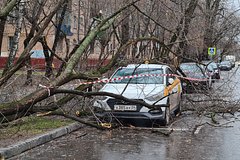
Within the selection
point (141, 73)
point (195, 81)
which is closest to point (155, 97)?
point (141, 73)

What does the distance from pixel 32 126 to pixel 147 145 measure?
2.66m

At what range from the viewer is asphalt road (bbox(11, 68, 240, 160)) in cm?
728

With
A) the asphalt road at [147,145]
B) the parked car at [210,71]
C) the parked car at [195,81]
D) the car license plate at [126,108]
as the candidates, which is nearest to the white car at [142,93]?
the car license plate at [126,108]

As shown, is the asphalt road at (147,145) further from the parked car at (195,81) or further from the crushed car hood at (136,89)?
the parked car at (195,81)

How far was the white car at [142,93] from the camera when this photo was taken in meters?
10.1

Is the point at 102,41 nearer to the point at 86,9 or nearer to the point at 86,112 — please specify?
the point at 86,9

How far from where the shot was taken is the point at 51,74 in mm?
11758

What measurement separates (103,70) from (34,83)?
2425 mm

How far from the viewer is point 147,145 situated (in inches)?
325

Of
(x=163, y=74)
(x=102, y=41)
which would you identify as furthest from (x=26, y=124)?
(x=102, y=41)

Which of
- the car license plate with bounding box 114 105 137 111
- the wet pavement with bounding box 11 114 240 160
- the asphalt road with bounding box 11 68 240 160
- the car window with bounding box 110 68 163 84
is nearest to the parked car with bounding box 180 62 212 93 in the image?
the car window with bounding box 110 68 163 84

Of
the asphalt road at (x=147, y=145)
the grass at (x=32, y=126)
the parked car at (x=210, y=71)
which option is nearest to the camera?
the asphalt road at (x=147, y=145)

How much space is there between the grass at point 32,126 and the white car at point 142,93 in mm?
1056

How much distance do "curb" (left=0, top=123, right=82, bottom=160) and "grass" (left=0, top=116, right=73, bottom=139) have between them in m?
0.23
